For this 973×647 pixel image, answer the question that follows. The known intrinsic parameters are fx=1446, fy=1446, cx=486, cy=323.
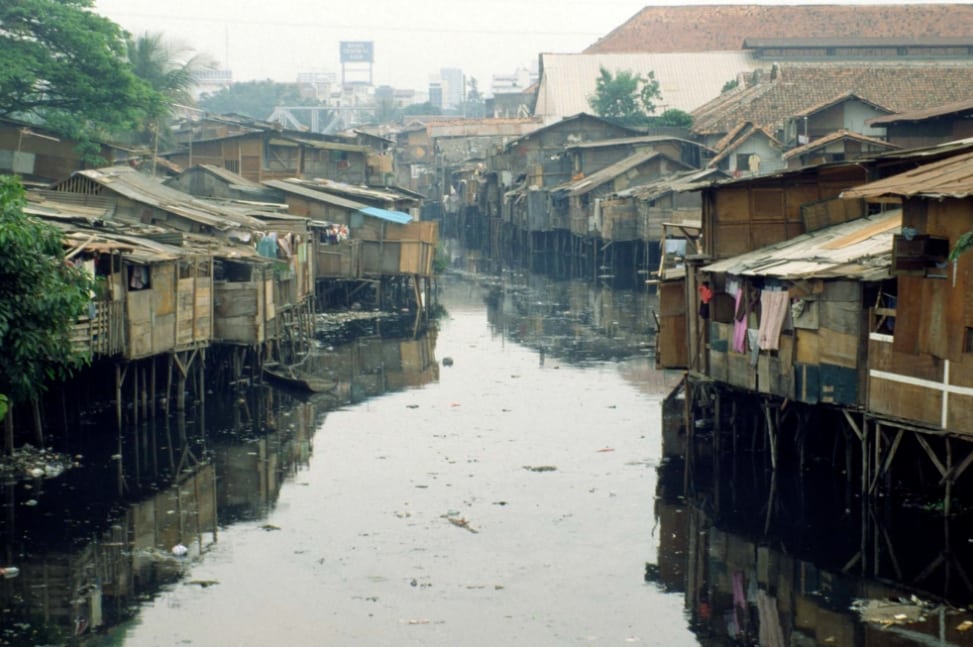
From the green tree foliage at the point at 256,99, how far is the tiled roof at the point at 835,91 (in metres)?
68.8

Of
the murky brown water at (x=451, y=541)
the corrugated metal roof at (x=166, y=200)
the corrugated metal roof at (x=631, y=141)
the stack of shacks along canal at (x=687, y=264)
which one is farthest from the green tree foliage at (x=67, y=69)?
the corrugated metal roof at (x=631, y=141)

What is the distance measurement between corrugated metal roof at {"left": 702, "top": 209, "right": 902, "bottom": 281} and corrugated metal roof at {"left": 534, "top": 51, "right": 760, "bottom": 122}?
1898 inches

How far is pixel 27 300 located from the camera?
15.7m

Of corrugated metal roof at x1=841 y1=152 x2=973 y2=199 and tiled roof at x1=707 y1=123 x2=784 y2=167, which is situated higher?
tiled roof at x1=707 y1=123 x2=784 y2=167

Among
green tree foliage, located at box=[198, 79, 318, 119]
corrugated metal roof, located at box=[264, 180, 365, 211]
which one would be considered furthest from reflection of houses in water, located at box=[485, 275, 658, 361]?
green tree foliage, located at box=[198, 79, 318, 119]

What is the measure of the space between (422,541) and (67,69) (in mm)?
20888

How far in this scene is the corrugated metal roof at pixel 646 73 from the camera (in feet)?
220

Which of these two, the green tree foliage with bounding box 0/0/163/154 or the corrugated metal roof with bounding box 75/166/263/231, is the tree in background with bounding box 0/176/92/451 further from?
the green tree foliage with bounding box 0/0/163/154

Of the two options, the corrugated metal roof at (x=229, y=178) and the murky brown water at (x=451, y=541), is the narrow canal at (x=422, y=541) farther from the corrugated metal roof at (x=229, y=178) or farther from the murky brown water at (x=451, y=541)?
the corrugated metal roof at (x=229, y=178)

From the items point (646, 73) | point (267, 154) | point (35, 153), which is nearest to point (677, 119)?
point (646, 73)

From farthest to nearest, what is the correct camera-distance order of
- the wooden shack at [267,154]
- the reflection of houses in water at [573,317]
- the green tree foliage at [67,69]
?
the wooden shack at [267,154]
the green tree foliage at [67,69]
the reflection of houses in water at [573,317]

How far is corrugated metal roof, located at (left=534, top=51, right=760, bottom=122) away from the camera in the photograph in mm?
67125

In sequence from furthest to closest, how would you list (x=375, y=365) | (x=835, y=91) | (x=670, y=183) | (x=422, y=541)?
(x=835, y=91), (x=670, y=183), (x=375, y=365), (x=422, y=541)

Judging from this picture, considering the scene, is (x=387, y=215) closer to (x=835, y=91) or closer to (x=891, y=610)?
(x=835, y=91)
